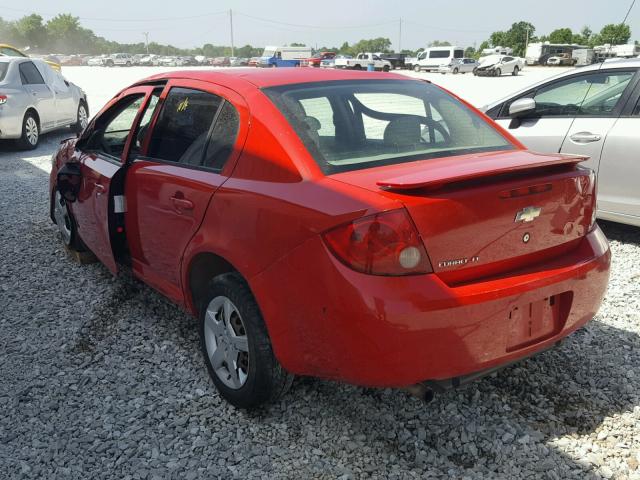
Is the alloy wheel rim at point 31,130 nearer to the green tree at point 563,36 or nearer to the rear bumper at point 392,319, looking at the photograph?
the rear bumper at point 392,319

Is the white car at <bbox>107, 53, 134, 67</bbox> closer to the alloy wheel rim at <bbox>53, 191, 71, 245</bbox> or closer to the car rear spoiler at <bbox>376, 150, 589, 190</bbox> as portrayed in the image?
the alloy wheel rim at <bbox>53, 191, 71, 245</bbox>

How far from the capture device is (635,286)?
14.8 feet

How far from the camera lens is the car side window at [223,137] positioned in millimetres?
3021

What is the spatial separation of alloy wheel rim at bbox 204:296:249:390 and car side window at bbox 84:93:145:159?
1681 mm

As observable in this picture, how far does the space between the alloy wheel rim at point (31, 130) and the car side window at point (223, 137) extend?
9.52 m

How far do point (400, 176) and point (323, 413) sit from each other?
125 centimetres

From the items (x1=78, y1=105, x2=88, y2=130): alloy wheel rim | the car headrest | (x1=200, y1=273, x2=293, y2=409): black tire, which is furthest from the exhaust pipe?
(x1=78, y1=105, x2=88, y2=130): alloy wheel rim

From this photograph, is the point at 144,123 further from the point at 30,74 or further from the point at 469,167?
the point at 30,74

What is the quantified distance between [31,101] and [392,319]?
10.9 meters

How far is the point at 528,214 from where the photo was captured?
2555 millimetres

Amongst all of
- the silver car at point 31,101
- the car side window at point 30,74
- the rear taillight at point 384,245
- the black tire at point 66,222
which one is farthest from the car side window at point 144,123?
the car side window at point 30,74

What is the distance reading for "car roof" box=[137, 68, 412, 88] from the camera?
321cm

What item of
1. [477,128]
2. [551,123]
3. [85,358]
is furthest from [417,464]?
[551,123]

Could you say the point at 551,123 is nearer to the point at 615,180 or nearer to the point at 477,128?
the point at 615,180
